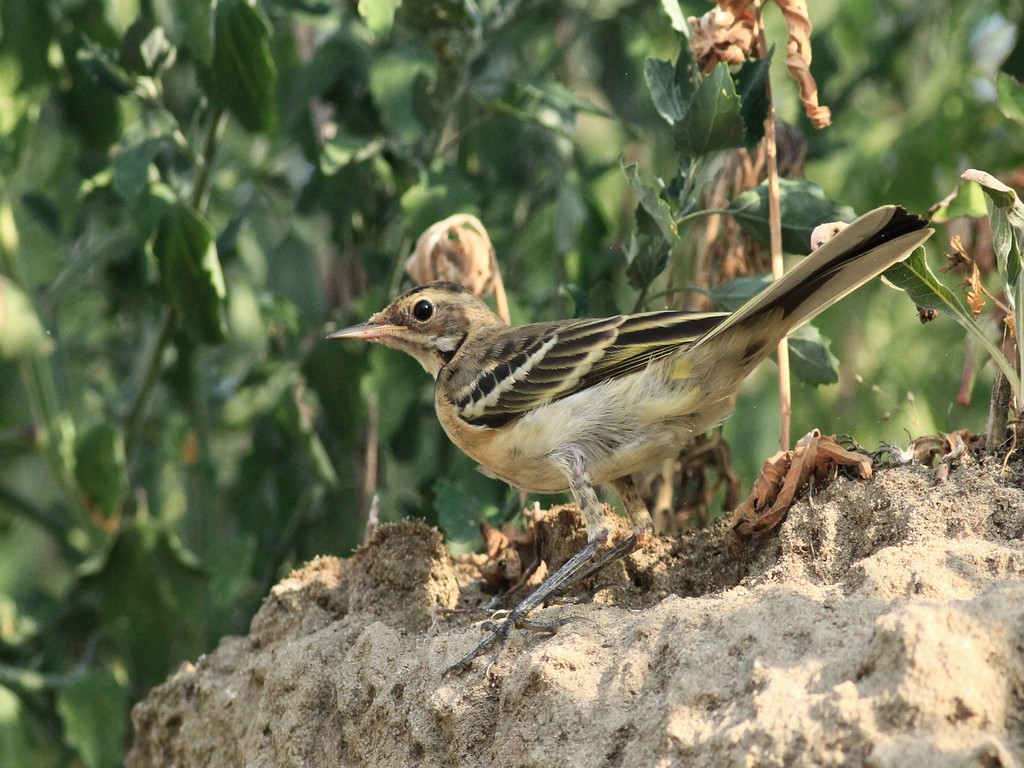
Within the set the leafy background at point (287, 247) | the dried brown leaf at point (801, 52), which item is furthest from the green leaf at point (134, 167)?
the dried brown leaf at point (801, 52)

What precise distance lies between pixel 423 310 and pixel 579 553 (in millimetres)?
1659

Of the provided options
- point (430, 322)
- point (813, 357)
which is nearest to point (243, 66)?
point (430, 322)

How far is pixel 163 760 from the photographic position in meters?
4.16

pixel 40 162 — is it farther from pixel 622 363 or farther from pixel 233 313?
pixel 622 363

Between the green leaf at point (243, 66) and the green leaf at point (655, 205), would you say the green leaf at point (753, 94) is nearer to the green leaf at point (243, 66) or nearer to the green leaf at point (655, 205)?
the green leaf at point (655, 205)

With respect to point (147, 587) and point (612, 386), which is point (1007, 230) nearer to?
point (612, 386)

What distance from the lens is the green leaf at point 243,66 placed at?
491cm

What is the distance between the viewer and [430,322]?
17.5ft

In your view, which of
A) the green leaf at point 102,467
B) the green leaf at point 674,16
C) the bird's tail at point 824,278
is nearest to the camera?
the bird's tail at point 824,278

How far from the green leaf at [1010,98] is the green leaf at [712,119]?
915 mm

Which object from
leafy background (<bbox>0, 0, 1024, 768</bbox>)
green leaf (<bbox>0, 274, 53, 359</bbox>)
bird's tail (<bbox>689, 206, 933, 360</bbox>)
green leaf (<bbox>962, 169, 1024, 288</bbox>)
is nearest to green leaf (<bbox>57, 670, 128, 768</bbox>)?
leafy background (<bbox>0, 0, 1024, 768</bbox>)

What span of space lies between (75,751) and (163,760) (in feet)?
7.36

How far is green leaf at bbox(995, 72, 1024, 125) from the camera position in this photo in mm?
4156

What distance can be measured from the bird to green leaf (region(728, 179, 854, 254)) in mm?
474
